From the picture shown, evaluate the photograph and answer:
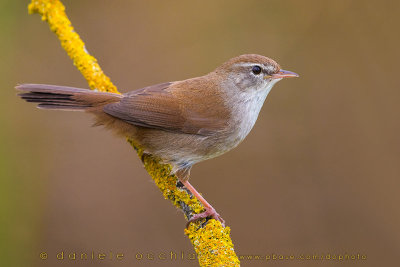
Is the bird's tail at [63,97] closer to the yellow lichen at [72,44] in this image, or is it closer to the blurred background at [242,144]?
the yellow lichen at [72,44]

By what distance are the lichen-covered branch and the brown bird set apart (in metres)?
0.16

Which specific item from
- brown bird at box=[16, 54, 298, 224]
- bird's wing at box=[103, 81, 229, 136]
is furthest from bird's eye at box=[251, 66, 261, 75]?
bird's wing at box=[103, 81, 229, 136]

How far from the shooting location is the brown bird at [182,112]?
163 inches

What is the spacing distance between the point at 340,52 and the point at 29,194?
13.3ft

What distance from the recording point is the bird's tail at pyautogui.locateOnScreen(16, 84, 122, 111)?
403cm

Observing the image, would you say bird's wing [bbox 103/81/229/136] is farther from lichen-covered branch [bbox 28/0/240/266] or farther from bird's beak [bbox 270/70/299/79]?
bird's beak [bbox 270/70/299/79]

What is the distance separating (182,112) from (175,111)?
2.4 inches

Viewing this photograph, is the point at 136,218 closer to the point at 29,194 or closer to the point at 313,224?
the point at 29,194

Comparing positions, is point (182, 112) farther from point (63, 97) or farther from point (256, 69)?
point (63, 97)

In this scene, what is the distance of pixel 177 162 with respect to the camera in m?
4.21

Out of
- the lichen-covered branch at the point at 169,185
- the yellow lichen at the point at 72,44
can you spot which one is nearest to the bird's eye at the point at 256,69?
the lichen-covered branch at the point at 169,185

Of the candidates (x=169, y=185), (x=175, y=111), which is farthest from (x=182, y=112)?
(x=169, y=185)

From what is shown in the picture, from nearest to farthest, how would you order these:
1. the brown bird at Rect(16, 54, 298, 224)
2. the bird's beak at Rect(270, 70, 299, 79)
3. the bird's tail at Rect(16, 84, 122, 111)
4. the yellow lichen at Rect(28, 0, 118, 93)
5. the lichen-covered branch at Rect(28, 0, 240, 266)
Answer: the lichen-covered branch at Rect(28, 0, 240, 266) → the bird's tail at Rect(16, 84, 122, 111) → the brown bird at Rect(16, 54, 298, 224) → the bird's beak at Rect(270, 70, 299, 79) → the yellow lichen at Rect(28, 0, 118, 93)

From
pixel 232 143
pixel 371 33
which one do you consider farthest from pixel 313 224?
pixel 371 33
